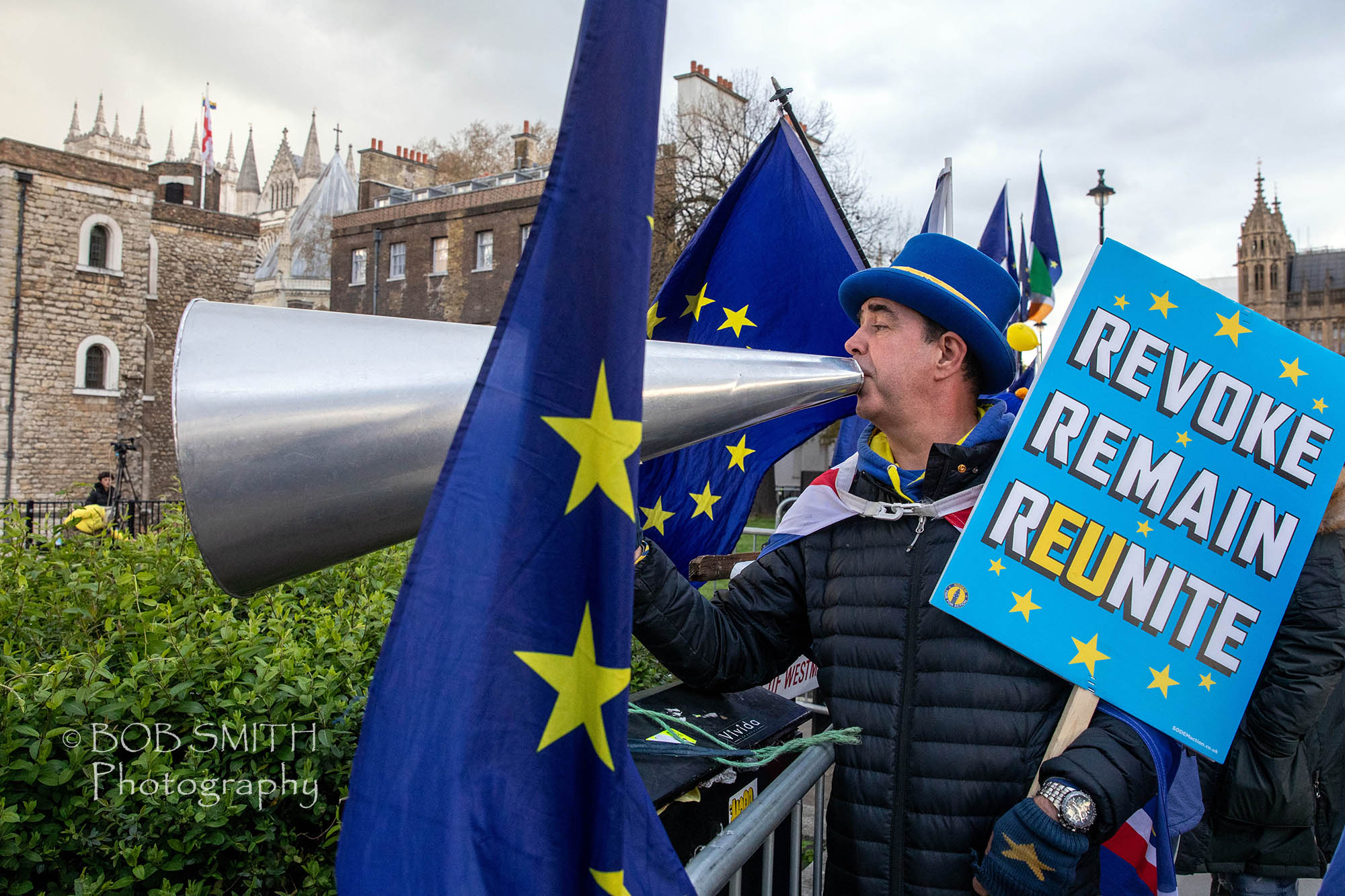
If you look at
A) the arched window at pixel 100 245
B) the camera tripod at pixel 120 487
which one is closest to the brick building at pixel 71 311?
the arched window at pixel 100 245

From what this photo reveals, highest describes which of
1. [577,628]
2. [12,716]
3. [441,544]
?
[441,544]

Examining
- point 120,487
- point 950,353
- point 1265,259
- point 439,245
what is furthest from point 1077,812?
point 1265,259

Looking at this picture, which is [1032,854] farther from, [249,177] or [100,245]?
[249,177]

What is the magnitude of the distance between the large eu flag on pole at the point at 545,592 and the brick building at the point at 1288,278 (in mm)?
95012

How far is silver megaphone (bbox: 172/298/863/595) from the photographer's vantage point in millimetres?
1106

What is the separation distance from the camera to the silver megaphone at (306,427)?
3.63 ft

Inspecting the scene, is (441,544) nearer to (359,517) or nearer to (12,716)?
(359,517)

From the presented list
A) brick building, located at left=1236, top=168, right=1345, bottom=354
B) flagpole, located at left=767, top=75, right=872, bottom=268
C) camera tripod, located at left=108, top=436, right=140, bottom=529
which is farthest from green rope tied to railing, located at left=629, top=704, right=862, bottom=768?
brick building, located at left=1236, top=168, right=1345, bottom=354

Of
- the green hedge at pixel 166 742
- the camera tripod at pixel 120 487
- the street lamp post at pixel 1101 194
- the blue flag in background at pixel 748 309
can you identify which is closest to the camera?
the green hedge at pixel 166 742

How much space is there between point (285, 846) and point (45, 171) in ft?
107

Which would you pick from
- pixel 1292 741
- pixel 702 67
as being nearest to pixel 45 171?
pixel 702 67

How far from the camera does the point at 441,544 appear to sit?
1.07 m

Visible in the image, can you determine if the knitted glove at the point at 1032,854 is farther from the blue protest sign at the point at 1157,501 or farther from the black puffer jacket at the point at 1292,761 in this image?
the black puffer jacket at the point at 1292,761

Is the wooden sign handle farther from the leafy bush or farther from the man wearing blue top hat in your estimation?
the leafy bush
